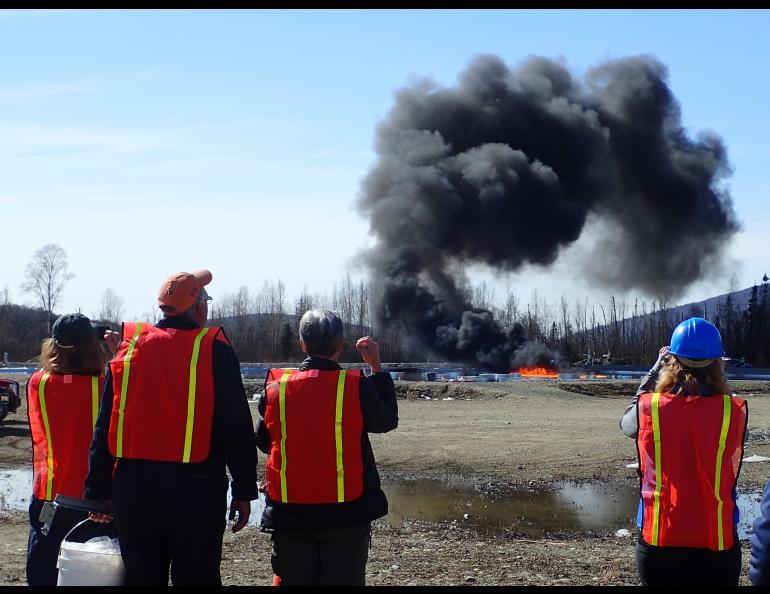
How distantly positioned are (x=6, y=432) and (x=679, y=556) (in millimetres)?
15849

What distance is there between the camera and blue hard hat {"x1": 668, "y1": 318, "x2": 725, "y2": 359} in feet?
12.2

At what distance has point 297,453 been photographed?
392 centimetres

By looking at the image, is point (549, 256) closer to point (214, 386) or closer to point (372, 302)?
point (372, 302)

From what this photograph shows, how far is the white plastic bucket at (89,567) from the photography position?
3.77m

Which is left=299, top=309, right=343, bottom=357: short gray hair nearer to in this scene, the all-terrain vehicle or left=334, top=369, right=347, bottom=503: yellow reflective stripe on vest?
left=334, top=369, right=347, bottom=503: yellow reflective stripe on vest

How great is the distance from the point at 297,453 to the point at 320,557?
443mm

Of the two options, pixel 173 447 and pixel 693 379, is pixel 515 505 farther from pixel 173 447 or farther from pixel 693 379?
pixel 173 447

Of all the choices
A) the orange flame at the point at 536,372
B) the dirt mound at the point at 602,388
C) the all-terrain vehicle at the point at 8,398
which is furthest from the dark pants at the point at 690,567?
the orange flame at the point at 536,372

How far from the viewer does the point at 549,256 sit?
5134 cm

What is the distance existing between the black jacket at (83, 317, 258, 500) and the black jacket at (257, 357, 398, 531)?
0.18 metres

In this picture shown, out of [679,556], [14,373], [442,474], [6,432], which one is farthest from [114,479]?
[14,373]

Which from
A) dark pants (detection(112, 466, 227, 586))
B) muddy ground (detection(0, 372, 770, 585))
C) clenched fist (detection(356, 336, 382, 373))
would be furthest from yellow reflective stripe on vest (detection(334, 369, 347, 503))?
muddy ground (detection(0, 372, 770, 585))

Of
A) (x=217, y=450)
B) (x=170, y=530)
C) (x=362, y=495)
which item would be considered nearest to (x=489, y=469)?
A: (x=362, y=495)

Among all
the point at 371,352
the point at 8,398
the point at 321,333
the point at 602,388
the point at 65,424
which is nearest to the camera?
the point at 321,333
